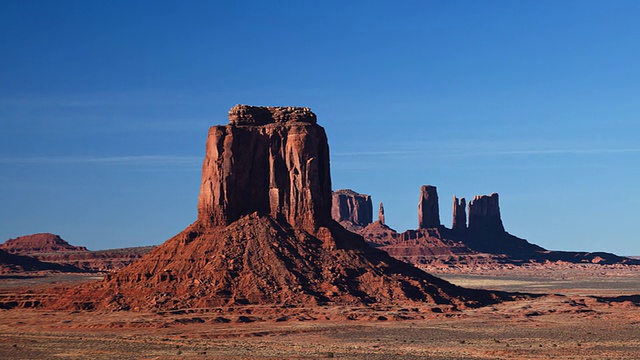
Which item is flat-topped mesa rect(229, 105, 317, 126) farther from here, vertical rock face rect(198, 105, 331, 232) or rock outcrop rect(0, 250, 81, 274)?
rock outcrop rect(0, 250, 81, 274)

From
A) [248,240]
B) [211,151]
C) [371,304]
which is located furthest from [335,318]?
[211,151]

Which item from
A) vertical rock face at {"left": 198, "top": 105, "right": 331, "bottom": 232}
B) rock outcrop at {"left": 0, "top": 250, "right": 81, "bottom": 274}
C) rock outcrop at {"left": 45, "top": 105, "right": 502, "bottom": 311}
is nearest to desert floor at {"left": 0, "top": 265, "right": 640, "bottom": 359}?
rock outcrop at {"left": 45, "top": 105, "right": 502, "bottom": 311}

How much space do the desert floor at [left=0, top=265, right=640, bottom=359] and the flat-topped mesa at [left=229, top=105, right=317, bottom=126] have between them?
69.5ft

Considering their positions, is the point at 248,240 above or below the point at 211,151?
below

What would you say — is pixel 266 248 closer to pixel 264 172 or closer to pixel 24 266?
pixel 264 172

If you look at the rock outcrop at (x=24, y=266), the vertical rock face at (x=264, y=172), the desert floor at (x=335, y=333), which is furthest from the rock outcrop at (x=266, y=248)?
the rock outcrop at (x=24, y=266)

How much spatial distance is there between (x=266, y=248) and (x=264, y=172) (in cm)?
846

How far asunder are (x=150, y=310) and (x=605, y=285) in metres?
99.6

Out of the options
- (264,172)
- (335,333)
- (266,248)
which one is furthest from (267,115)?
(335,333)

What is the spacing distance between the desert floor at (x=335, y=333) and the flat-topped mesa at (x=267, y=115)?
21.2 metres

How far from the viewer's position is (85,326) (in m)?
89.7

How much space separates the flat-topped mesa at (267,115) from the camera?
108188mm

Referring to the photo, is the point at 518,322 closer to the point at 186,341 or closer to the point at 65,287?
the point at 186,341

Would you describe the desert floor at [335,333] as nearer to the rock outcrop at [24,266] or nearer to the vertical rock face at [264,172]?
the vertical rock face at [264,172]
